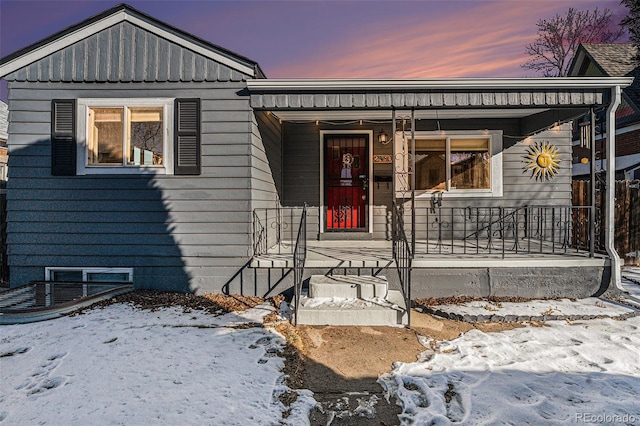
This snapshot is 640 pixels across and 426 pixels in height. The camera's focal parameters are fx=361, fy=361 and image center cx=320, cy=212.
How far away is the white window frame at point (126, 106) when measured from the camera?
5219mm

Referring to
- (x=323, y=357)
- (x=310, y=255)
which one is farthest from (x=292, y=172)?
(x=323, y=357)

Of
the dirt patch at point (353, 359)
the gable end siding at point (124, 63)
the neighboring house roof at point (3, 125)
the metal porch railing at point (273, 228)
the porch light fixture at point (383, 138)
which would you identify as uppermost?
the neighboring house roof at point (3, 125)

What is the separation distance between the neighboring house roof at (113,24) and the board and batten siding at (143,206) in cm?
29

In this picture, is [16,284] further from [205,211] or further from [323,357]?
[323,357]

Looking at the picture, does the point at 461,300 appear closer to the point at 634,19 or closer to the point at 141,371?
the point at 141,371

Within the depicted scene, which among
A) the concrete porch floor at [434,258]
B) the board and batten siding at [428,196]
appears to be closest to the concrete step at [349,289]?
the concrete porch floor at [434,258]

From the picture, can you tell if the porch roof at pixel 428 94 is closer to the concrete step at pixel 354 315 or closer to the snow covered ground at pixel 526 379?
the concrete step at pixel 354 315

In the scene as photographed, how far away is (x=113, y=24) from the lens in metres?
5.16

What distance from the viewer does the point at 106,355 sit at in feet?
10.9

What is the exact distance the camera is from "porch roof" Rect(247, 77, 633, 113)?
4941 mm

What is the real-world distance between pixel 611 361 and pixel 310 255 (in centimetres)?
367

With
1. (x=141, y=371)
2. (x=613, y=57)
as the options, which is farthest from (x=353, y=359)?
(x=613, y=57)

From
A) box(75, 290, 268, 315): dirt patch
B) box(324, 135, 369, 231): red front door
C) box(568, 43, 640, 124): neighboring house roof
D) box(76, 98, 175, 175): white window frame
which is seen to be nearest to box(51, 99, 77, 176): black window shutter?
box(76, 98, 175, 175): white window frame

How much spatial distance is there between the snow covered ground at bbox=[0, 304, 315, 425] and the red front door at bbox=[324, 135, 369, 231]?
3348mm
